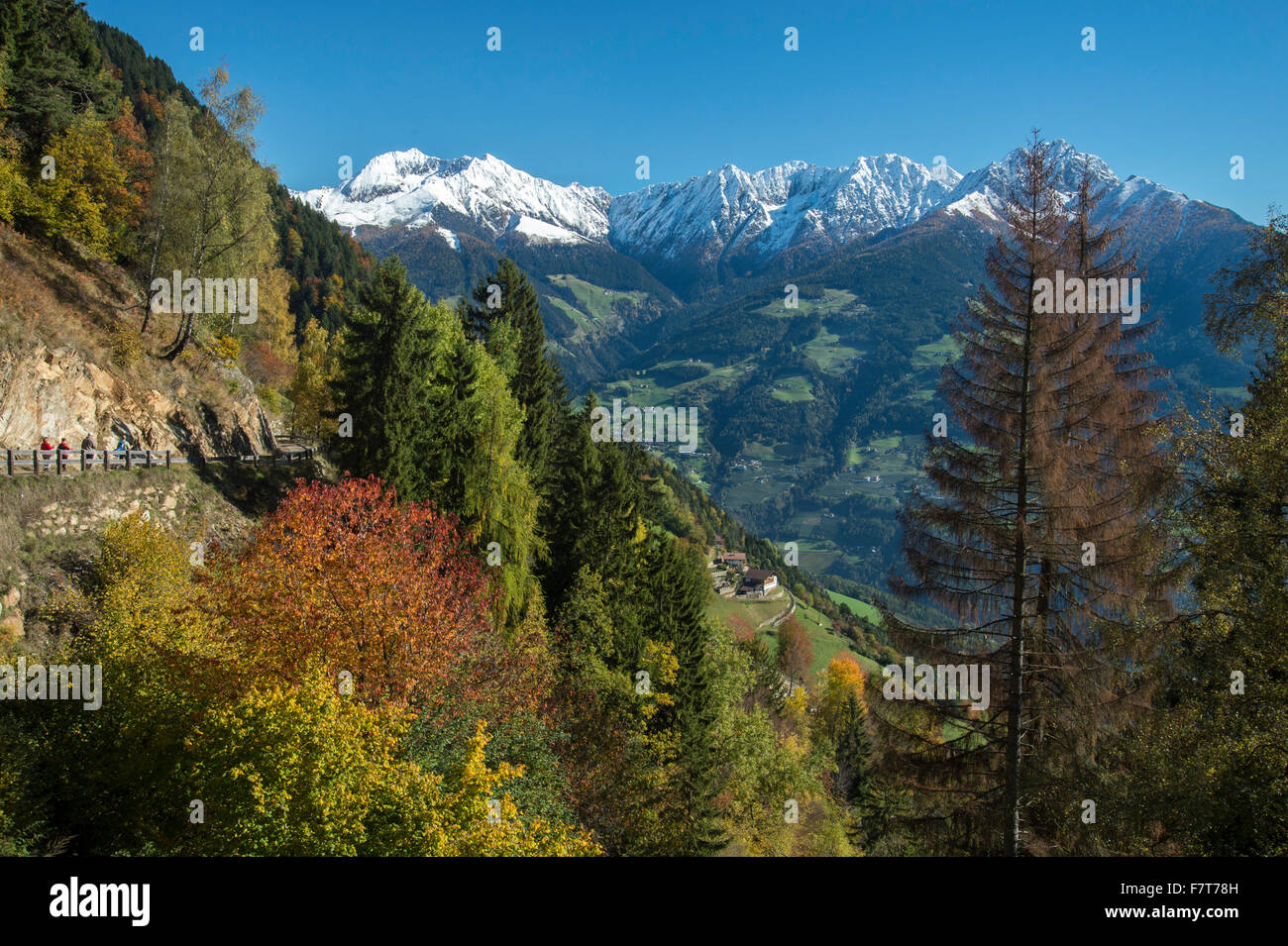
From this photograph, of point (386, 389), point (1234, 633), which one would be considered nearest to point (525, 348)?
point (386, 389)

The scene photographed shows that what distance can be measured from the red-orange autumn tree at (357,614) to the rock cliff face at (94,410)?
992cm

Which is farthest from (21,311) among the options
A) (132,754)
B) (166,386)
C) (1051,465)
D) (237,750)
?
(1051,465)

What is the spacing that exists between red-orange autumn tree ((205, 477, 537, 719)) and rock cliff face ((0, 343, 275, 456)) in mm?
9916

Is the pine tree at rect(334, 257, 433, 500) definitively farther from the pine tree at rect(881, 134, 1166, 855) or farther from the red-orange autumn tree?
the pine tree at rect(881, 134, 1166, 855)

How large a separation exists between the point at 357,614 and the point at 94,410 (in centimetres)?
1849

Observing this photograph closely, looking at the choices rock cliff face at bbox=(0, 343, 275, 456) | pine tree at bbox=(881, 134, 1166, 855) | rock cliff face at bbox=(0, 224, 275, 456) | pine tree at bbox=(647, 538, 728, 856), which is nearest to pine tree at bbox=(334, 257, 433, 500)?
rock cliff face at bbox=(0, 343, 275, 456)

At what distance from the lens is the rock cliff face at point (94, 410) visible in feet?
86.7

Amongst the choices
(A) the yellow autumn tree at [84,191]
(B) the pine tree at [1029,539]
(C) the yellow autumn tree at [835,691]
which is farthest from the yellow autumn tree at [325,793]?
(C) the yellow autumn tree at [835,691]

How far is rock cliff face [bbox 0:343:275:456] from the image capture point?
86.7 feet

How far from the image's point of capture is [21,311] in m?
28.0

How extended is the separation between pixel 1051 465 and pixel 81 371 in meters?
34.5
